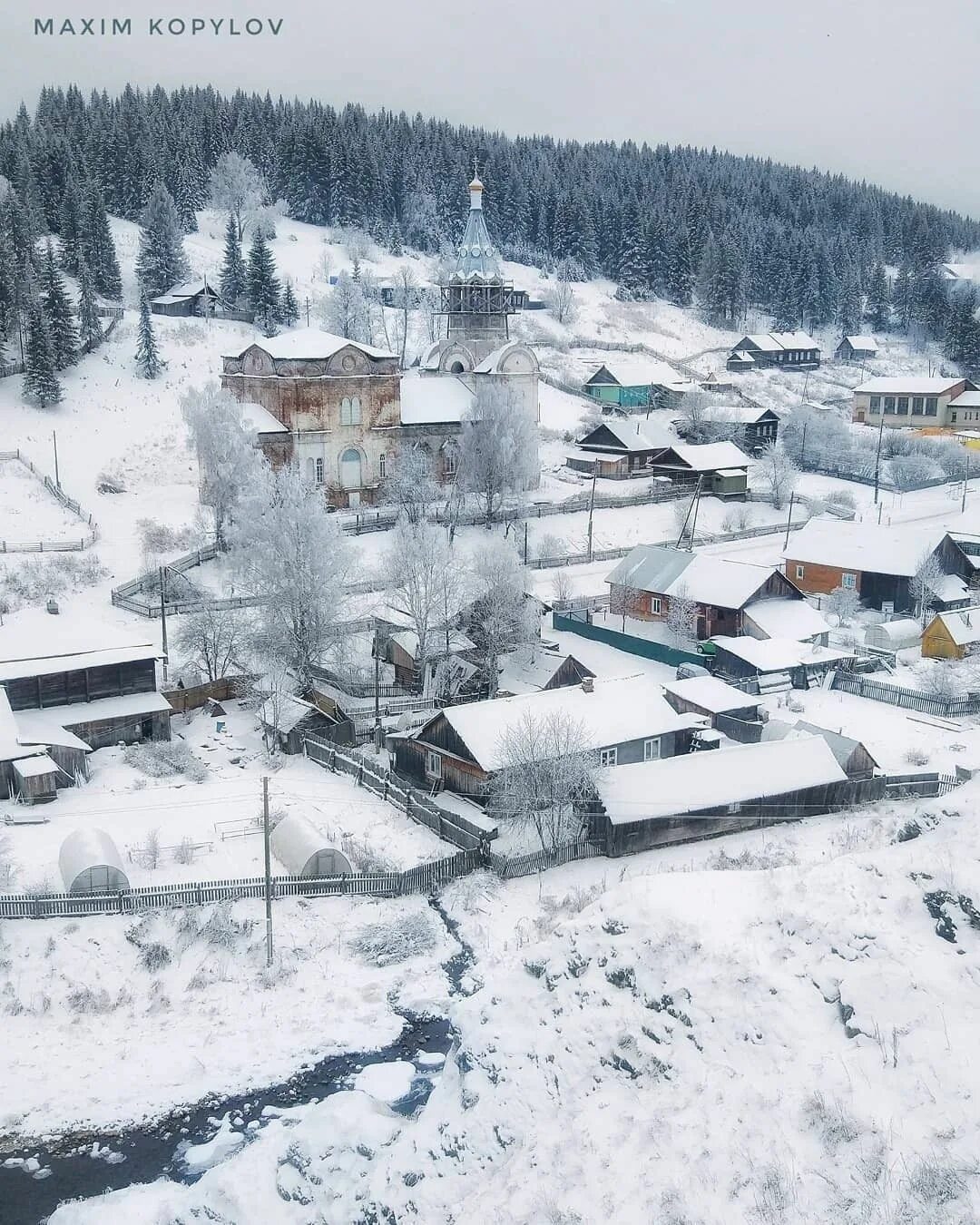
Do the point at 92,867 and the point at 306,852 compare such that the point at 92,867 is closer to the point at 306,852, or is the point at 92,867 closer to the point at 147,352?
the point at 306,852

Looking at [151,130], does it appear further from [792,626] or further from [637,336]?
[792,626]

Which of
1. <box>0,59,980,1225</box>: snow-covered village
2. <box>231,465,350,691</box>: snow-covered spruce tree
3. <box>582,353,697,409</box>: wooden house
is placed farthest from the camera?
<box>582,353,697,409</box>: wooden house

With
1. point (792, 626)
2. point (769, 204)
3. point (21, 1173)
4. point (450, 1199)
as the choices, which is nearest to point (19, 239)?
point (792, 626)

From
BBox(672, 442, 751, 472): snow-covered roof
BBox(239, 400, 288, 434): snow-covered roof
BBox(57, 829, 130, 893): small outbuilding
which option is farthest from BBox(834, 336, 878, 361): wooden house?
BBox(57, 829, 130, 893): small outbuilding

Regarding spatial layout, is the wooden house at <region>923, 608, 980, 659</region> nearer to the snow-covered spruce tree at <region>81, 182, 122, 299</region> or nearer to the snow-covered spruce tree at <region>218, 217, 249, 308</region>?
the snow-covered spruce tree at <region>218, 217, 249, 308</region>

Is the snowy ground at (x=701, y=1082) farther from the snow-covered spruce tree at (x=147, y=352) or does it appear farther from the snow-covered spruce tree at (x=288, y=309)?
the snow-covered spruce tree at (x=288, y=309)

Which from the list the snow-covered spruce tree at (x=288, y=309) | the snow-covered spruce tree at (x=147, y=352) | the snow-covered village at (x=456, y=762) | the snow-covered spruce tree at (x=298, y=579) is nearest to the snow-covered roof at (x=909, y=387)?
the snow-covered village at (x=456, y=762)

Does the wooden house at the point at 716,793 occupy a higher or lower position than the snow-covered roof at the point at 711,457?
lower
